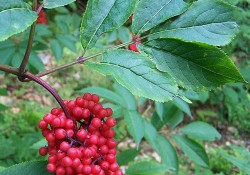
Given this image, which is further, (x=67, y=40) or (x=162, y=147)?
(x=67, y=40)

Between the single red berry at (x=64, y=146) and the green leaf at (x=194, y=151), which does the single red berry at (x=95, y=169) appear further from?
the green leaf at (x=194, y=151)

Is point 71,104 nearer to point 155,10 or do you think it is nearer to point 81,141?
point 81,141

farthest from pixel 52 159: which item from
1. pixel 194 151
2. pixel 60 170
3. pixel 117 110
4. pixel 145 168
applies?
pixel 194 151

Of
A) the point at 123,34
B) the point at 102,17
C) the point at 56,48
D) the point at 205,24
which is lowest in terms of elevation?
the point at 205,24

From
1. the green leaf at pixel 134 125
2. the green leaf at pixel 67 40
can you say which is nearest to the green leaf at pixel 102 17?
the green leaf at pixel 134 125

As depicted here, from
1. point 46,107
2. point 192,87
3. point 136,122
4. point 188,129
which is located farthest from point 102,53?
point 46,107

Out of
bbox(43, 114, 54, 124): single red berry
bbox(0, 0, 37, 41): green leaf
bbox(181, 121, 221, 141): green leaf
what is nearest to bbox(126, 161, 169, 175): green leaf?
bbox(181, 121, 221, 141): green leaf
